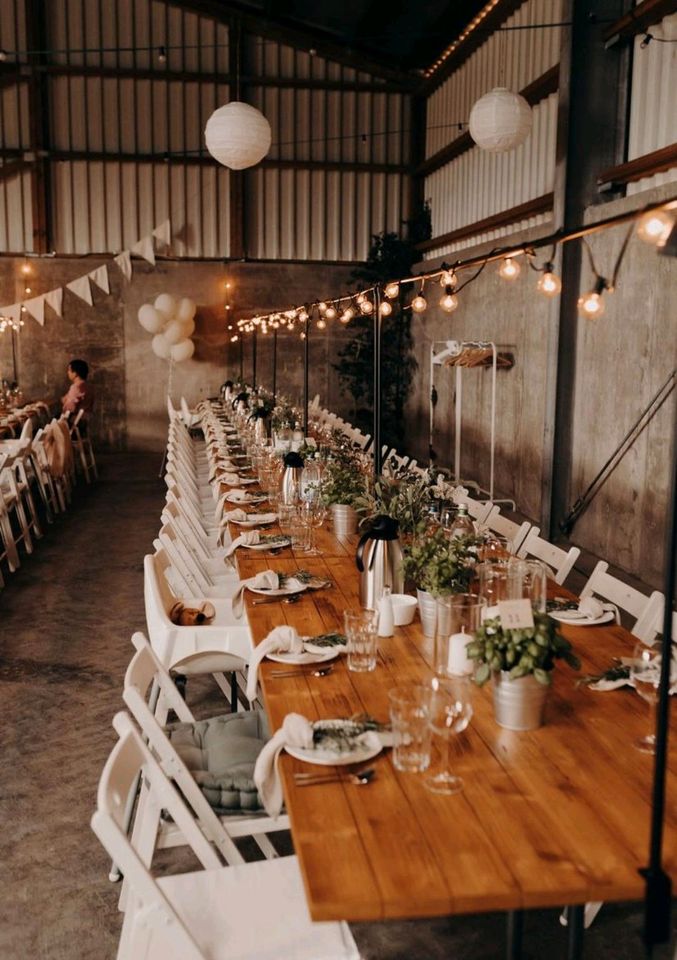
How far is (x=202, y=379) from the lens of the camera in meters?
13.8

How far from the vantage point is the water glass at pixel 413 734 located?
2.09 m

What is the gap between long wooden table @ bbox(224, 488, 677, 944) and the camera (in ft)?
5.44

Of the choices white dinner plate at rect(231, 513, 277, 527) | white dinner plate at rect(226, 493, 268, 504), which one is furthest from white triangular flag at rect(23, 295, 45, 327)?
white dinner plate at rect(231, 513, 277, 527)

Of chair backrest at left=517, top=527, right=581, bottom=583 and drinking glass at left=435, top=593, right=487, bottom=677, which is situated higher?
drinking glass at left=435, top=593, right=487, bottom=677

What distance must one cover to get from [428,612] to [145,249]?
36.1 ft

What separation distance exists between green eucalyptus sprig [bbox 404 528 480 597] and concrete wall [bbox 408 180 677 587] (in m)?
3.13

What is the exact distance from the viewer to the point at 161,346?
13047mm

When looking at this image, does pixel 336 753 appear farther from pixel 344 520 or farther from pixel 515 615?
pixel 344 520

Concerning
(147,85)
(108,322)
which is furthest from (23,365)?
(147,85)

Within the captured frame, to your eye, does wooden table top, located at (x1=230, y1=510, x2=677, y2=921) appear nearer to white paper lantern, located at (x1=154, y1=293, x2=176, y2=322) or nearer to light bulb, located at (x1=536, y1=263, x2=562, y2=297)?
light bulb, located at (x1=536, y1=263, x2=562, y2=297)

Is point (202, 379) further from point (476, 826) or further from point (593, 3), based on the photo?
point (476, 826)

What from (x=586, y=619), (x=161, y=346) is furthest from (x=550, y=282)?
(x=161, y=346)

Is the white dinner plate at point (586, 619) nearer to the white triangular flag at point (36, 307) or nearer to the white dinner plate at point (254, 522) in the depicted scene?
the white dinner plate at point (254, 522)

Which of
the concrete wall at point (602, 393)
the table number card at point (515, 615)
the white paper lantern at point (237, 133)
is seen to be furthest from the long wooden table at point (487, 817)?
the white paper lantern at point (237, 133)
